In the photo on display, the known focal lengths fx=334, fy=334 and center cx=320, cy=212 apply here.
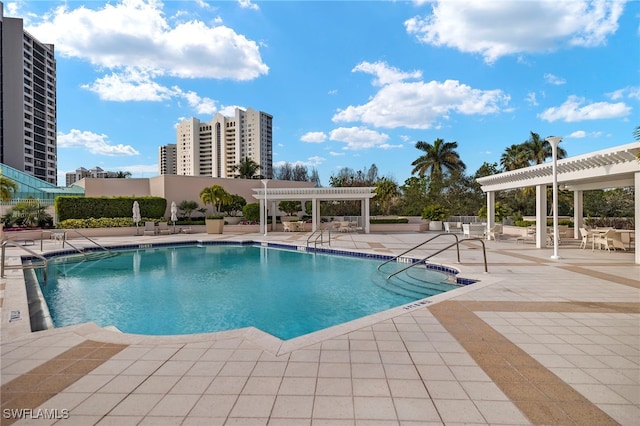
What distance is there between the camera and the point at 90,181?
88.9 feet

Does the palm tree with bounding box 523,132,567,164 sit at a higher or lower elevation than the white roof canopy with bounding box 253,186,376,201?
higher

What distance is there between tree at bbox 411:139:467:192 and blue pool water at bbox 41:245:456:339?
24.3 metres

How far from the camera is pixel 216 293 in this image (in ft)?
26.4

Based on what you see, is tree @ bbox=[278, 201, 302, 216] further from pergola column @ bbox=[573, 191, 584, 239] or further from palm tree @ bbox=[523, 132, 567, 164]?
palm tree @ bbox=[523, 132, 567, 164]

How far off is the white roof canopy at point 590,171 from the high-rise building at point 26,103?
78204mm

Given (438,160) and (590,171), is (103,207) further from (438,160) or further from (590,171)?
(438,160)

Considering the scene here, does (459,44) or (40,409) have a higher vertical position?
(459,44)

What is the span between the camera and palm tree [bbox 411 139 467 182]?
33656mm

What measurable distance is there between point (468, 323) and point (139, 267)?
10.7 metres

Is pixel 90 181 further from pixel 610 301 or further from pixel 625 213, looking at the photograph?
pixel 625 213

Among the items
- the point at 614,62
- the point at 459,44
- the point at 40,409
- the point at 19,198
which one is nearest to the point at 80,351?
the point at 40,409

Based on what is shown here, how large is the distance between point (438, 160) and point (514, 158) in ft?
25.2

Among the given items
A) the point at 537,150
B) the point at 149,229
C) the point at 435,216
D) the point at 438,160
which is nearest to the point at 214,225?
the point at 149,229

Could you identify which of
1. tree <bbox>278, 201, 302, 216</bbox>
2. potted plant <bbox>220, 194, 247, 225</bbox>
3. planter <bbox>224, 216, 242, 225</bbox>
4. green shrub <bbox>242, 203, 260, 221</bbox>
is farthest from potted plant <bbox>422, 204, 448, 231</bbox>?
potted plant <bbox>220, 194, 247, 225</bbox>
